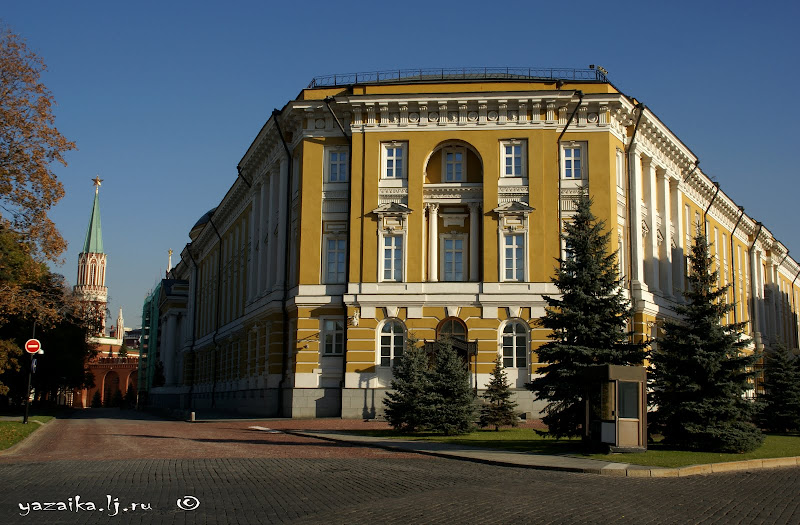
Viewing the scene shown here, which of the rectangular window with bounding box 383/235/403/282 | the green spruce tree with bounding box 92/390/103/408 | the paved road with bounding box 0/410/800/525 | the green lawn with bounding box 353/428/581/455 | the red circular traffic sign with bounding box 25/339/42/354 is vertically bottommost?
the green spruce tree with bounding box 92/390/103/408

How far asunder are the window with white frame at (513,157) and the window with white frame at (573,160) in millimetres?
1860

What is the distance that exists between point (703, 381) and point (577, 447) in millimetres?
4034

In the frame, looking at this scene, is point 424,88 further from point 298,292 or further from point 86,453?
point 86,453

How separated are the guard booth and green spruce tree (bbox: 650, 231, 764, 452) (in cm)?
208

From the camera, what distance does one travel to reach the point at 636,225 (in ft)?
142

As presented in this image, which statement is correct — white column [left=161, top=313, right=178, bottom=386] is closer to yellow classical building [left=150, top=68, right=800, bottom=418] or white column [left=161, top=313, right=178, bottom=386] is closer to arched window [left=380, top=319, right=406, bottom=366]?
yellow classical building [left=150, top=68, right=800, bottom=418]

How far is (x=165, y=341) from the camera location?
94.8 m

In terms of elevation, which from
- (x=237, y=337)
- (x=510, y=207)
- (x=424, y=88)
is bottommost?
(x=237, y=337)

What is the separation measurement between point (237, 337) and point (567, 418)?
117ft

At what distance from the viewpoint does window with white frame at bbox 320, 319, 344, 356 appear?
41.4 metres

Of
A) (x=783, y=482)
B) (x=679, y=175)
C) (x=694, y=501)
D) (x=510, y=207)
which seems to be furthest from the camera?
(x=679, y=175)

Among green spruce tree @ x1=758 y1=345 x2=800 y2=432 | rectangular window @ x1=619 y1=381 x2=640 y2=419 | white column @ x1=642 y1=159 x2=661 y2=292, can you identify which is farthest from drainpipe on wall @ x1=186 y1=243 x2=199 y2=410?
rectangular window @ x1=619 y1=381 x2=640 y2=419

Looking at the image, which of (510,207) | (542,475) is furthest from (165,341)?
(542,475)

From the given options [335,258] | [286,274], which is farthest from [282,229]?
[335,258]
